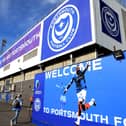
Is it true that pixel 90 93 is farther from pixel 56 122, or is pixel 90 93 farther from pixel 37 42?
pixel 37 42

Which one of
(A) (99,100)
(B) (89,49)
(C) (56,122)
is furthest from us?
(B) (89,49)

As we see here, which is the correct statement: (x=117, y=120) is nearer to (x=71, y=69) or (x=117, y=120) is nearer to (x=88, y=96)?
(x=88, y=96)

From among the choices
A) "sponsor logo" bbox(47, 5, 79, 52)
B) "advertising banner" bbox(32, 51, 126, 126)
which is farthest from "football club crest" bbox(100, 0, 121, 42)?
"advertising banner" bbox(32, 51, 126, 126)

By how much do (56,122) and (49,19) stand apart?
1662 centimetres

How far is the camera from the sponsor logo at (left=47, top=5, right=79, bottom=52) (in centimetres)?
1883

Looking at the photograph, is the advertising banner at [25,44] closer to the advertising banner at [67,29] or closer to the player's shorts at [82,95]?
the advertising banner at [67,29]

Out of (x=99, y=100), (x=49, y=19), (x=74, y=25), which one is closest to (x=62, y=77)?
(x=99, y=100)

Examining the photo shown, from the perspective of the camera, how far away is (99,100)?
7.50m

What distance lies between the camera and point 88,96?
8133mm

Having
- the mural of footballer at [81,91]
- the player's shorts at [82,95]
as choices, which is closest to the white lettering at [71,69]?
the mural of footballer at [81,91]

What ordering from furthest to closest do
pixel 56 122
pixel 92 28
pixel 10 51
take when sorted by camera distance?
1. pixel 10 51
2. pixel 92 28
3. pixel 56 122

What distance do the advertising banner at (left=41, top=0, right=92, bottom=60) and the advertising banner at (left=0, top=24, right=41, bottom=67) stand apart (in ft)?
12.8

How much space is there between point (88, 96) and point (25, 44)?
25.5 m

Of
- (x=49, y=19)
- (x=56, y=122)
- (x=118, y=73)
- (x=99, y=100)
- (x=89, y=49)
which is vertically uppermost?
(x=49, y=19)
